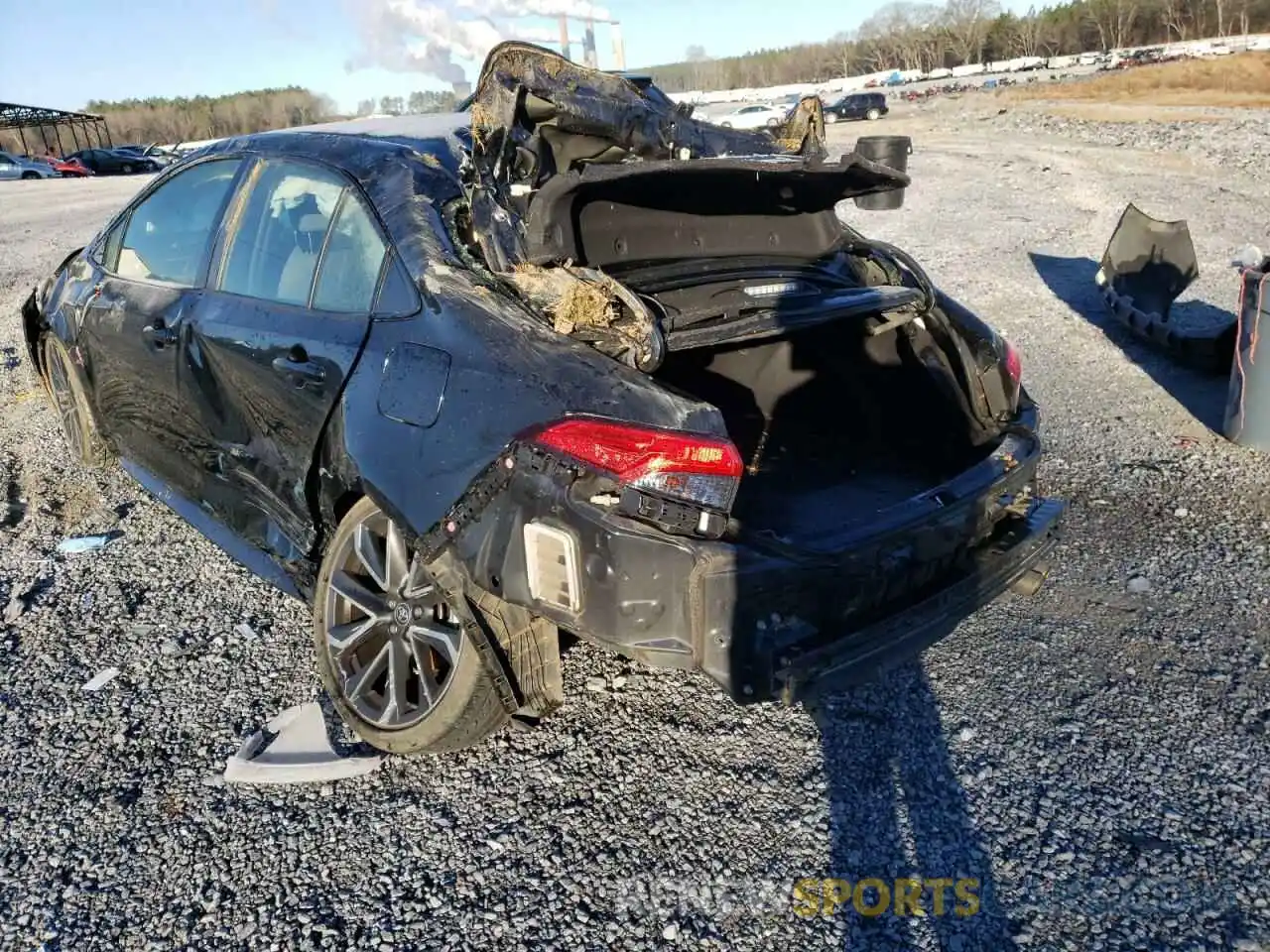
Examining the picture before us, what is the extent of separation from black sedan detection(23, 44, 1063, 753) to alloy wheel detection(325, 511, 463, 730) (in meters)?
0.01

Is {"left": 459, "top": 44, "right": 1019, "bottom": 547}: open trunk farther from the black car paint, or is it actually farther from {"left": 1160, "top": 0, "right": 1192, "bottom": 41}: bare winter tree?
{"left": 1160, "top": 0, "right": 1192, "bottom": 41}: bare winter tree

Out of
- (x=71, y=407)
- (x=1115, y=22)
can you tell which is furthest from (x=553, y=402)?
(x=1115, y=22)

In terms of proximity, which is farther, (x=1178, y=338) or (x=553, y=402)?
(x=1178, y=338)

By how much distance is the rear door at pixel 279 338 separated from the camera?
114 inches

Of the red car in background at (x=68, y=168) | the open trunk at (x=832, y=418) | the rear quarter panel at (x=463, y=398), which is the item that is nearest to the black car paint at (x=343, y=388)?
the rear quarter panel at (x=463, y=398)

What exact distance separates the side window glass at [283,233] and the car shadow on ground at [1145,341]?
16.2 ft

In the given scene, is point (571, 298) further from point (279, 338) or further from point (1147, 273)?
point (1147, 273)

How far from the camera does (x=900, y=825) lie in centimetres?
258

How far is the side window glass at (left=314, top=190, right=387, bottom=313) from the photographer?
285cm

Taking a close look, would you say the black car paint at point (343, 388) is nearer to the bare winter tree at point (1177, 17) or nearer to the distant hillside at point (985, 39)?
the distant hillside at point (985, 39)

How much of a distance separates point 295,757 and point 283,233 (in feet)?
5.68

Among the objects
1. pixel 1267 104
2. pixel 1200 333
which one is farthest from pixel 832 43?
pixel 1200 333

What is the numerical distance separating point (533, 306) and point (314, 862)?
159 centimetres

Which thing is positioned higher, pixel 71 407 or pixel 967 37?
pixel 967 37
